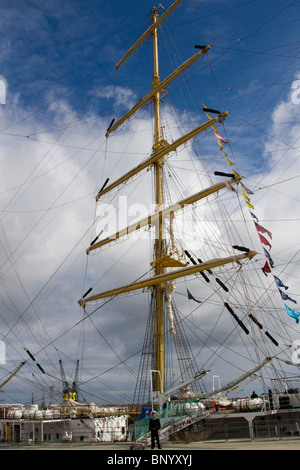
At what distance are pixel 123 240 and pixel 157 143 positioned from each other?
8.14 metres

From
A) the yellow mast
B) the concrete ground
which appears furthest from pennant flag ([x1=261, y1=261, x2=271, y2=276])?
the yellow mast

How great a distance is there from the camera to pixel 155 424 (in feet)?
42.3

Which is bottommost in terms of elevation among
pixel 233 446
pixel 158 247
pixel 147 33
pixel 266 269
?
pixel 233 446

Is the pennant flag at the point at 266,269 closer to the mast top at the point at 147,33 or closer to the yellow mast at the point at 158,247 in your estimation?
the yellow mast at the point at 158,247

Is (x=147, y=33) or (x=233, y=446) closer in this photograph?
(x=233, y=446)

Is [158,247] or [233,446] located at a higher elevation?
[158,247]

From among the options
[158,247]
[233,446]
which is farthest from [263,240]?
[158,247]

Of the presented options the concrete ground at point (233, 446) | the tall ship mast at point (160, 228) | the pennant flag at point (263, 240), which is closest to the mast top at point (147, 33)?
the tall ship mast at point (160, 228)

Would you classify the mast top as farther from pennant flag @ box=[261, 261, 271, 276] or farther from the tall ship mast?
pennant flag @ box=[261, 261, 271, 276]

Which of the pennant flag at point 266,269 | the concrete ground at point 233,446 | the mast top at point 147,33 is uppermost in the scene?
the mast top at point 147,33

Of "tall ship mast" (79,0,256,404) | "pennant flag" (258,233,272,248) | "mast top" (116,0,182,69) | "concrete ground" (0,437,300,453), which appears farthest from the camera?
"mast top" (116,0,182,69)

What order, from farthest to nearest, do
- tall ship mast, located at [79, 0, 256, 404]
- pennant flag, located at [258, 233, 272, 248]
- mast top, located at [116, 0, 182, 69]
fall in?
mast top, located at [116, 0, 182, 69], tall ship mast, located at [79, 0, 256, 404], pennant flag, located at [258, 233, 272, 248]

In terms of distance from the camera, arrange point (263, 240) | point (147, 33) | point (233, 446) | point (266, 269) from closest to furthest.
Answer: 1. point (233, 446)
2. point (263, 240)
3. point (266, 269)
4. point (147, 33)

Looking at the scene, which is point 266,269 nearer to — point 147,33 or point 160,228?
point 160,228
